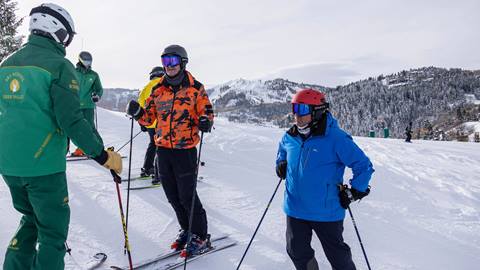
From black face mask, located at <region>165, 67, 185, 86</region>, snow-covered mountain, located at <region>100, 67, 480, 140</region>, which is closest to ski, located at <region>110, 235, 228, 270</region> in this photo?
black face mask, located at <region>165, 67, 185, 86</region>

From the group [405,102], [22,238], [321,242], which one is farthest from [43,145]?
[405,102]

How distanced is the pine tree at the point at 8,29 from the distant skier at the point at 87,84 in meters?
14.7

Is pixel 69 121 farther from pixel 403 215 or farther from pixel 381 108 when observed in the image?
pixel 381 108

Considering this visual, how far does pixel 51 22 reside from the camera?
276 cm

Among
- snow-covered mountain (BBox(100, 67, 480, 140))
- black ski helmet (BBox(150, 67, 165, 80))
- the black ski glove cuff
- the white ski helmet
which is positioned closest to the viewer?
the white ski helmet

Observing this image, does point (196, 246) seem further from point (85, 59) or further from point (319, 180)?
point (85, 59)

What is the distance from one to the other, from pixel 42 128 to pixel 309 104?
210cm

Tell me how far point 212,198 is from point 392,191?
378 centimetres

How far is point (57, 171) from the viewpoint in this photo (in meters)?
2.70

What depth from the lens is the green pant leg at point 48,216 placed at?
2.62m

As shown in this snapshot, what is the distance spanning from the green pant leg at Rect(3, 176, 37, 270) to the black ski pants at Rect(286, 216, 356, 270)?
2.12 m

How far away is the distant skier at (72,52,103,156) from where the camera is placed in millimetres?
7488

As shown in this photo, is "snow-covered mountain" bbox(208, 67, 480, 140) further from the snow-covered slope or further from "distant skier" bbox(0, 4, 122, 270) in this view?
"distant skier" bbox(0, 4, 122, 270)

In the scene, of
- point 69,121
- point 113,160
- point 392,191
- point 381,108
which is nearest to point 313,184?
point 113,160
